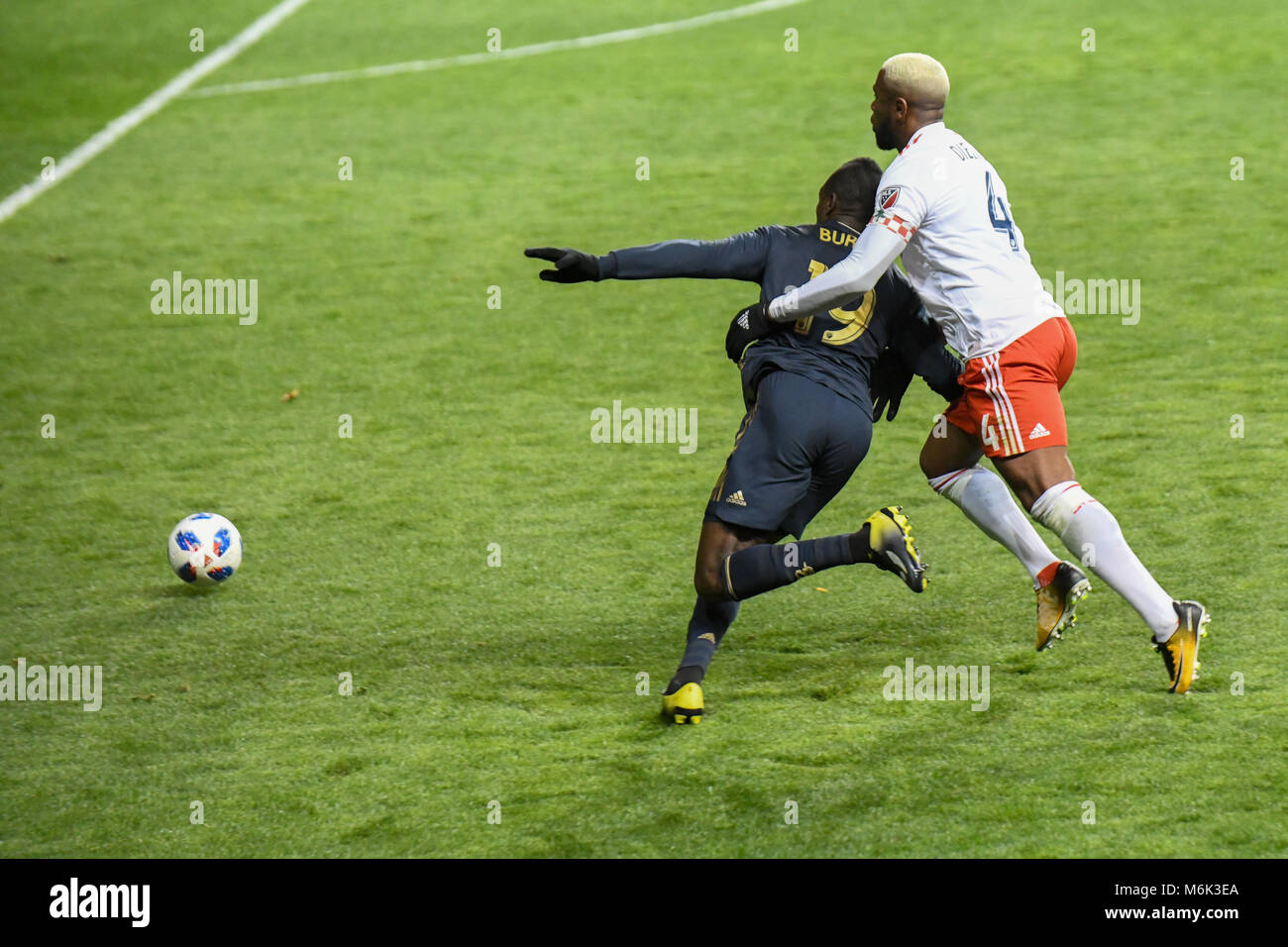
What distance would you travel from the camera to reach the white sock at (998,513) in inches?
218

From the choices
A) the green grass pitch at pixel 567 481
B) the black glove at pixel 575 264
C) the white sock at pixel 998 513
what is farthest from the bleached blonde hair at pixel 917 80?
the green grass pitch at pixel 567 481

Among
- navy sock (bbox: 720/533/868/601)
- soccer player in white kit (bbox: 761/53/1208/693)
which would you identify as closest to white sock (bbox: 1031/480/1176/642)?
soccer player in white kit (bbox: 761/53/1208/693)

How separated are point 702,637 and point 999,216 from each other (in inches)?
74.0

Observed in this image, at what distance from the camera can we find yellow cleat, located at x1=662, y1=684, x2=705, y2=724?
539 cm

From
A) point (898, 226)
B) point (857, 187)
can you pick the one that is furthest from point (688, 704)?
point (857, 187)

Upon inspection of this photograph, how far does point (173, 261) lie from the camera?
1262cm

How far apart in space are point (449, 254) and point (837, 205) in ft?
24.2

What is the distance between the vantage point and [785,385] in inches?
217

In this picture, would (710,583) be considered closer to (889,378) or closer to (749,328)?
(749,328)

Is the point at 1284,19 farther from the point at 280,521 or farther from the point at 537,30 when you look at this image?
the point at 280,521

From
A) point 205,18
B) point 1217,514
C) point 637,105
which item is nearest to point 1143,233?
point 1217,514

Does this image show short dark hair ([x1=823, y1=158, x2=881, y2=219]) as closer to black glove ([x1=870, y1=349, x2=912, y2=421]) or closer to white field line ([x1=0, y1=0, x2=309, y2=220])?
black glove ([x1=870, y1=349, x2=912, y2=421])

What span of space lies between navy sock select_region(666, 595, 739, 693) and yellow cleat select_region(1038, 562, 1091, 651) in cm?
113

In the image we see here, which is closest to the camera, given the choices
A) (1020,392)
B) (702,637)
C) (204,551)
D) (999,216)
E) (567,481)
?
(1020,392)
